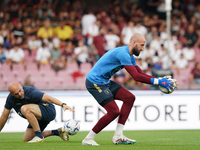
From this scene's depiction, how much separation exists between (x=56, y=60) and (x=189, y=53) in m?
5.63

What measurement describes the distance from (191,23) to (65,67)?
22.7 feet

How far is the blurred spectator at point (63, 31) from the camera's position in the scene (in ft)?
48.0

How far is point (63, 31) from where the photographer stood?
1470 centimetres

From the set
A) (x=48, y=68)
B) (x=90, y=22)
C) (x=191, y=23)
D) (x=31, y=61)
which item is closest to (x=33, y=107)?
(x=48, y=68)

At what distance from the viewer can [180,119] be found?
979cm

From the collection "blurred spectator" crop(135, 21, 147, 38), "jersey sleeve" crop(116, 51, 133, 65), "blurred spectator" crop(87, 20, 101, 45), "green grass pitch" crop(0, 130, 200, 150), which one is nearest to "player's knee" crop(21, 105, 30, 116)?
"green grass pitch" crop(0, 130, 200, 150)

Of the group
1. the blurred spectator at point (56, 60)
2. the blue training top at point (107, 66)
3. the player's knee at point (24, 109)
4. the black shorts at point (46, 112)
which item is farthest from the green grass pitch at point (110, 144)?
the blurred spectator at point (56, 60)

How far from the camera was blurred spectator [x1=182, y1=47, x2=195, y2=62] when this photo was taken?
1448 cm

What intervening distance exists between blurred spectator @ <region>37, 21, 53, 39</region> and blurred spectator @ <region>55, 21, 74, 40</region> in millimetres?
313

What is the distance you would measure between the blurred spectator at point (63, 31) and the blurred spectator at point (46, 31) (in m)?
0.31

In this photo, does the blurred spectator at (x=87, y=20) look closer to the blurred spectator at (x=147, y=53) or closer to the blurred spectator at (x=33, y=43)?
the blurred spectator at (x=33, y=43)

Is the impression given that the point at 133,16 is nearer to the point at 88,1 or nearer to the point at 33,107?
the point at 88,1

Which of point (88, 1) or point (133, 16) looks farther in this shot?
point (88, 1)

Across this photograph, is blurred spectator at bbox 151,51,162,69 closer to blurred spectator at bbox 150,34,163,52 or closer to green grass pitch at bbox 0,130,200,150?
blurred spectator at bbox 150,34,163,52
